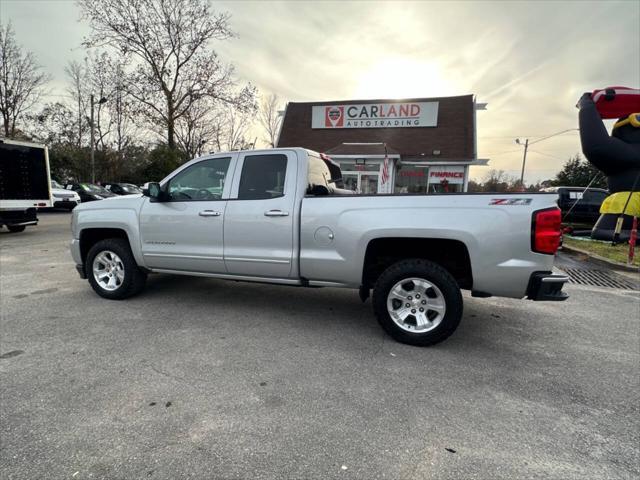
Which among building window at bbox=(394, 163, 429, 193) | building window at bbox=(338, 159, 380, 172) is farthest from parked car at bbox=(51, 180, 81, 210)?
building window at bbox=(394, 163, 429, 193)

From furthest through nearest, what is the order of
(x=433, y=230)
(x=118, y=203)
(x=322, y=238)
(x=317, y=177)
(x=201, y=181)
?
(x=118, y=203)
(x=201, y=181)
(x=317, y=177)
(x=322, y=238)
(x=433, y=230)

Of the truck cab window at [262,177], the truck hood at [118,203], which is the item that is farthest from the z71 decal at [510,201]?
the truck hood at [118,203]

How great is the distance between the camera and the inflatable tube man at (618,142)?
8219mm

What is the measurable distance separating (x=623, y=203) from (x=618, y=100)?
7.97ft

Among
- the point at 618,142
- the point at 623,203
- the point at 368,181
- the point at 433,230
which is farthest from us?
the point at 368,181

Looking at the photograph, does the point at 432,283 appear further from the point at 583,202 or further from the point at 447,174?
the point at 447,174

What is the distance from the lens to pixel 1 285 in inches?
211

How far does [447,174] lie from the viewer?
1884cm

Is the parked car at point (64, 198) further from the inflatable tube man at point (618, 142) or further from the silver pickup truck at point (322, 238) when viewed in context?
the inflatable tube man at point (618, 142)

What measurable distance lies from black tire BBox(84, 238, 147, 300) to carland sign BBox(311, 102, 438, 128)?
18.9 m

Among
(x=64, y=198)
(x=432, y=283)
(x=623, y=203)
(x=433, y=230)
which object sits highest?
(x=623, y=203)

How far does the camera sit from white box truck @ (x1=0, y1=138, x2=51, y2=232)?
9.79 m

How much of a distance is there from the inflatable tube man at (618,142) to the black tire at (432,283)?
787 centimetres

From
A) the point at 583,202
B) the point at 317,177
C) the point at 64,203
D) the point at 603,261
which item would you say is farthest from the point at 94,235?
the point at 583,202
